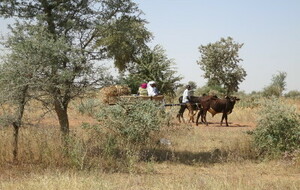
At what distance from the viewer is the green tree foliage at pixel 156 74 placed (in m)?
24.1

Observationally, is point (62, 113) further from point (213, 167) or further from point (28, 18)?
point (213, 167)

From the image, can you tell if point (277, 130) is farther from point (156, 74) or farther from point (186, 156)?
point (156, 74)

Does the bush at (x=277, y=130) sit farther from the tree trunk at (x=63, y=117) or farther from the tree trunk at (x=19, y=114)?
the tree trunk at (x=19, y=114)

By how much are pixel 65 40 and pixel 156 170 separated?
11.9 feet

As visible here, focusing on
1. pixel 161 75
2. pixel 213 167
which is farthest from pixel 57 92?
pixel 161 75

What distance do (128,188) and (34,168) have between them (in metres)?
2.70

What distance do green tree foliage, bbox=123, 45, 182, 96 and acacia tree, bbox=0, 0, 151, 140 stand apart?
13470 mm

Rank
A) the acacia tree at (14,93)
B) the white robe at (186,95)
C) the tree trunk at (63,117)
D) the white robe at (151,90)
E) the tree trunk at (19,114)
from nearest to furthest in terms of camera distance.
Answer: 1. the acacia tree at (14,93)
2. the tree trunk at (19,114)
3. the tree trunk at (63,117)
4. the white robe at (151,90)
5. the white robe at (186,95)

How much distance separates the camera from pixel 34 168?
8.43m

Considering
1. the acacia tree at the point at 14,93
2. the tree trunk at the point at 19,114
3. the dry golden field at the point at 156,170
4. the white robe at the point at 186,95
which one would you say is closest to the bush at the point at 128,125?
the dry golden field at the point at 156,170

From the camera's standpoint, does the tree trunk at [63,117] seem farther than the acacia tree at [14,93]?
Yes

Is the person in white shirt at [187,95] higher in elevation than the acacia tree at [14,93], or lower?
higher

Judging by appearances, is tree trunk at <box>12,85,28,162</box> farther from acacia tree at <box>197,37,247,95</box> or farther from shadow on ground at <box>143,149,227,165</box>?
acacia tree at <box>197,37,247,95</box>

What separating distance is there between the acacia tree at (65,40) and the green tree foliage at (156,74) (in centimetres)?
1347
